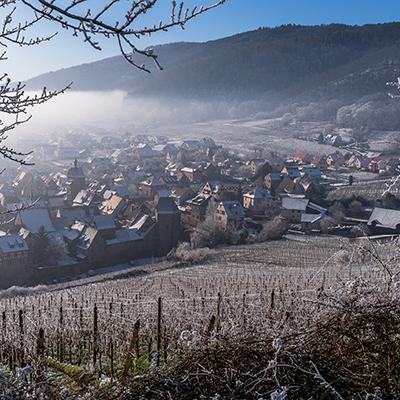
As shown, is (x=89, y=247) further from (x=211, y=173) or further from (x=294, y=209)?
(x=211, y=173)

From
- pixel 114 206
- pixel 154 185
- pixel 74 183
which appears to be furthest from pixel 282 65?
pixel 114 206

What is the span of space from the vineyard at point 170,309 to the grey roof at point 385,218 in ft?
14.6

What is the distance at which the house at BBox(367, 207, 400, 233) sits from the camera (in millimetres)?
29094

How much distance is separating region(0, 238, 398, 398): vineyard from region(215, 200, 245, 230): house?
12.8ft

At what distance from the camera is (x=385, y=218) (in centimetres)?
2995

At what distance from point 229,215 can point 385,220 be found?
9.60m

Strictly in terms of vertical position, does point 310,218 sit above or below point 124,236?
below

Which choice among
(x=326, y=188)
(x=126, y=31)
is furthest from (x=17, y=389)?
(x=326, y=188)

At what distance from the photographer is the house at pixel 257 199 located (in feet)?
115

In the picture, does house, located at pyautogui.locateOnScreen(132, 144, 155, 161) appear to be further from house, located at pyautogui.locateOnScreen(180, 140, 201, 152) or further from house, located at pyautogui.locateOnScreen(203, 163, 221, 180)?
house, located at pyautogui.locateOnScreen(203, 163, 221, 180)

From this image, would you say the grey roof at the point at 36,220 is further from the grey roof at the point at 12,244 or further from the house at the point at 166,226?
the house at the point at 166,226

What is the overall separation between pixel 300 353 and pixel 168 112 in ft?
384

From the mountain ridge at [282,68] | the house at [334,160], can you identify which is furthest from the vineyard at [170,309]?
the mountain ridge at [282,68]

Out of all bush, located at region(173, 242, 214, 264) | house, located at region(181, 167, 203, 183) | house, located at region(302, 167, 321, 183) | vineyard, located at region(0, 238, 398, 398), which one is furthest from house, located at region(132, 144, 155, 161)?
vineyard, located at region(0, 238, 398, 398)
